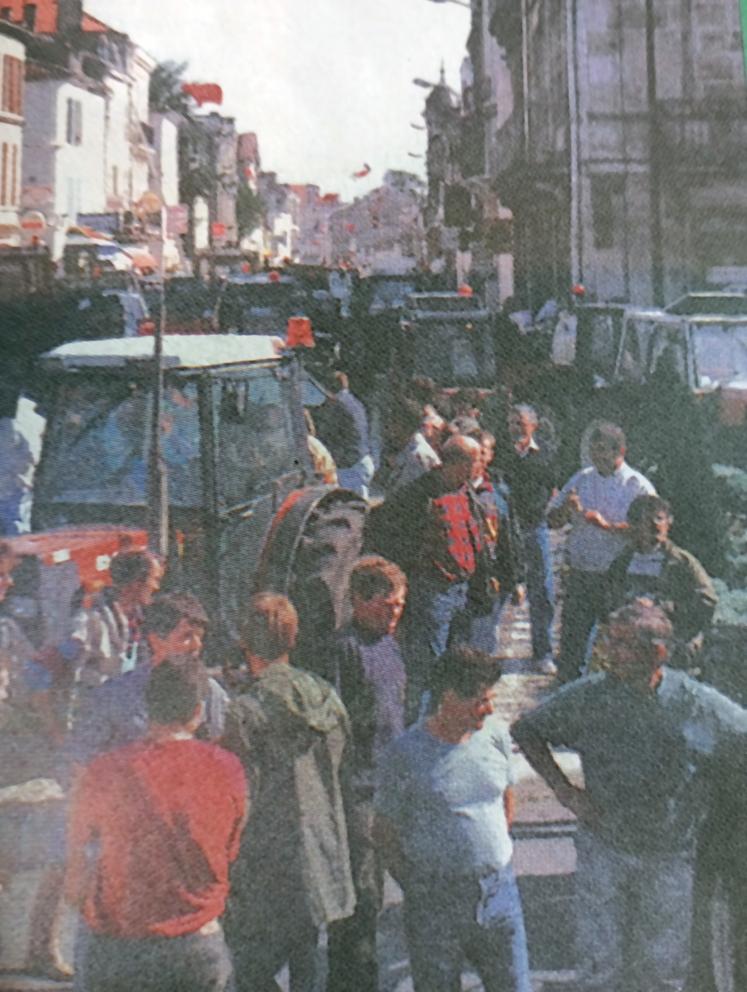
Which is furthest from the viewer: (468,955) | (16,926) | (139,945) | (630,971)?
(16,926)

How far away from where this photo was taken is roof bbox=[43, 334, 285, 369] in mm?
3018

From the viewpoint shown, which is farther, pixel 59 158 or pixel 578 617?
pixel 59 158

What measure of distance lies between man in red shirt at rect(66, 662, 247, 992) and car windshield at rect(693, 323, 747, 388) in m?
3.08

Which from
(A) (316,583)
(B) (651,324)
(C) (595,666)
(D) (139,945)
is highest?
(B) (651,324)

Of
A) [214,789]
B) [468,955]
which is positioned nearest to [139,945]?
[214,789]

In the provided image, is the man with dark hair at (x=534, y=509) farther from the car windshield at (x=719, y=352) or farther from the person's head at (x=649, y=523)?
the car windshield at (x=719, y=352)

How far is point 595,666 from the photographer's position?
3074 millimetres

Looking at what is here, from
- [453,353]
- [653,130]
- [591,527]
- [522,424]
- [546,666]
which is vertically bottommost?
[546,666]

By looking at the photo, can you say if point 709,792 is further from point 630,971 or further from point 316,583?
point 316,583

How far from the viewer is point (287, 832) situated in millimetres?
2172

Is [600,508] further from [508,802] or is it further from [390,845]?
[390,845]

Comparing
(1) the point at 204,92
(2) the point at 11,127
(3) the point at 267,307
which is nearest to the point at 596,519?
(1) the point at 204,92

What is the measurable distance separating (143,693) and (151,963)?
1.87ft

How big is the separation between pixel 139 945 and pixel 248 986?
0.39m
